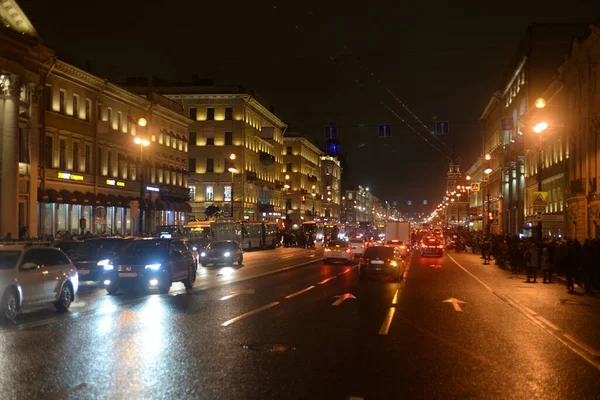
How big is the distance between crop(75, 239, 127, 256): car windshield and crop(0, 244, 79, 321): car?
9.08 m

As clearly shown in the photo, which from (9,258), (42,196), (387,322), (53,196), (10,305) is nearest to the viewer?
(10,305)

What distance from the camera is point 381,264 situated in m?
29.9

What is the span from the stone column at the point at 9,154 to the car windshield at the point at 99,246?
17.6 meters

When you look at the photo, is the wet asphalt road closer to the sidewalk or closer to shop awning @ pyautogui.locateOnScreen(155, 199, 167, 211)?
the sidewalk

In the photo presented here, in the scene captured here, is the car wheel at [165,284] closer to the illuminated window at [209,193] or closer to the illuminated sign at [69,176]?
the illuminated sign at [69,176]

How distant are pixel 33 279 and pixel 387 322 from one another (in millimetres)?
7992

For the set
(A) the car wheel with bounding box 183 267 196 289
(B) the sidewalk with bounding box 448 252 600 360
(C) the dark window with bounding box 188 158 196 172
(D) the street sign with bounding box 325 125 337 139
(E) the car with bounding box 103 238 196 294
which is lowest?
(B) the sidewalk with bounding box 448 252 600 360

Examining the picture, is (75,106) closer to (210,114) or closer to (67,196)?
(67,196)

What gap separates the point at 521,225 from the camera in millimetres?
78938

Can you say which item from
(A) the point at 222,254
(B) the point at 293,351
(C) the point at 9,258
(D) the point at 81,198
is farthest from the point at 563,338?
(D) the point at 81,198

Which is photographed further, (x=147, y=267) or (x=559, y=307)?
(x=147, y=267)

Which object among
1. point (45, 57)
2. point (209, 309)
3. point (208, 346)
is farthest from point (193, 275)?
point (45, 57)

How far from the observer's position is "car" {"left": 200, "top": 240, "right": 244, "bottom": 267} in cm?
4075

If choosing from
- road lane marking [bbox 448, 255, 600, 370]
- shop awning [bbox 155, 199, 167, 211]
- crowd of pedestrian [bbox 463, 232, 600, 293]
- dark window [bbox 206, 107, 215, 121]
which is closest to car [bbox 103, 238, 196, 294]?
road lane marking [bbox 448, 255, 600, 370]
